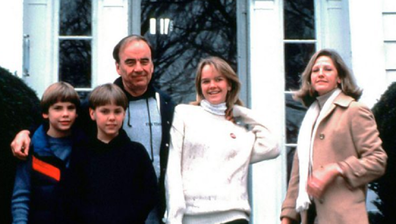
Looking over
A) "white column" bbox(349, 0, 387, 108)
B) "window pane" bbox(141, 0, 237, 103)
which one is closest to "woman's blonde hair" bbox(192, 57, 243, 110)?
"white column" bbox(349, 0, 387, 108)

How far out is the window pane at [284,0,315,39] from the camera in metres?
5.98

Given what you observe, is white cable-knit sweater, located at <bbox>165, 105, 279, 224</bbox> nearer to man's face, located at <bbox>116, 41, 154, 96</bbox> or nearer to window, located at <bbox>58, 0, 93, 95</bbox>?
man's face, located at <bbox>116, 41, 154, 96</bbox>

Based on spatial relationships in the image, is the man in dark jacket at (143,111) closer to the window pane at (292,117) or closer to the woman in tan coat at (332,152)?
the woman in tan coat at (332,152)

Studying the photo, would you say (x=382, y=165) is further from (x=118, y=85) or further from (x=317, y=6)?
(x=317, y=6)

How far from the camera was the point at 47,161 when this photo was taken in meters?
3.94

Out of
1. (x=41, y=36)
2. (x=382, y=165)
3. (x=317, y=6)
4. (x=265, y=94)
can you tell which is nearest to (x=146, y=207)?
(x=382, y=165)

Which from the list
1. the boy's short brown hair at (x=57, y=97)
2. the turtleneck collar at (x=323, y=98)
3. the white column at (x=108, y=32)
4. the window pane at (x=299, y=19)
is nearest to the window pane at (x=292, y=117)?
the window pane at (x=299, y=19)

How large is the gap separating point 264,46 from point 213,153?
204 cm

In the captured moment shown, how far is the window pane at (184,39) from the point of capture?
707cm

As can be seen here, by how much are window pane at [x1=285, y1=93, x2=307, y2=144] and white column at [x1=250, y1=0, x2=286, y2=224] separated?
10 centimetres

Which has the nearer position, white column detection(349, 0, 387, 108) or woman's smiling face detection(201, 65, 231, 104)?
woman's smiling face detection(201, 65, 231, 104)

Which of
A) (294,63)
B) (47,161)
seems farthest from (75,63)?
(47,161)

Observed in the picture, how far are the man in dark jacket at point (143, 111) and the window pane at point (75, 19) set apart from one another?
188 centimetres

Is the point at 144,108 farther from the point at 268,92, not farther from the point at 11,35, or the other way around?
the point at 11,35
